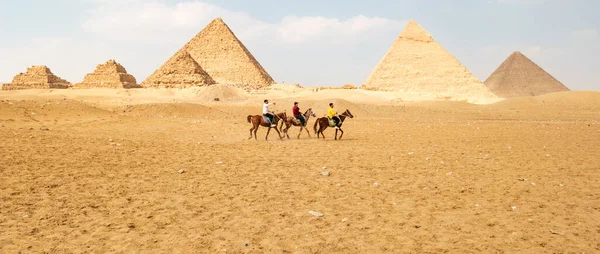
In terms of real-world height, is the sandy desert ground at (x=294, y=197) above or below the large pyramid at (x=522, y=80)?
below

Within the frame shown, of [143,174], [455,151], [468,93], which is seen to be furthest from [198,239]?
[468,93]

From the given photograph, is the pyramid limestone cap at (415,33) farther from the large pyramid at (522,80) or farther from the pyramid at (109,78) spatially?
the pyramid at (109,78)

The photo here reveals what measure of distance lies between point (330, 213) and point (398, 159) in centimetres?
482

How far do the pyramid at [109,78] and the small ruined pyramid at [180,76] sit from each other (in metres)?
4.07

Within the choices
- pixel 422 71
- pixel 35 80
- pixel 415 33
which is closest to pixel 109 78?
pixel 35 80

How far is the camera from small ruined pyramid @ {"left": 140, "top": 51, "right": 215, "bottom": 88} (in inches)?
2648

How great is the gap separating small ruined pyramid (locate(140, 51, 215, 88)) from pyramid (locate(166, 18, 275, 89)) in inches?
756

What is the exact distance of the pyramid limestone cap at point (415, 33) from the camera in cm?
9031

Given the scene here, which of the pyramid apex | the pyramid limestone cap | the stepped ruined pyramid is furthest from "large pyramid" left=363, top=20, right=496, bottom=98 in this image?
the stepped ruined pyramid

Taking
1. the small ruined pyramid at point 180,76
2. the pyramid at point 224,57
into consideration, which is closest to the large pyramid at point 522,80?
the pyramid at point 224,57

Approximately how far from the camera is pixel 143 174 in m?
8.19

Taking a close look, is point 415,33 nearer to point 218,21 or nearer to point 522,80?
point 522,80

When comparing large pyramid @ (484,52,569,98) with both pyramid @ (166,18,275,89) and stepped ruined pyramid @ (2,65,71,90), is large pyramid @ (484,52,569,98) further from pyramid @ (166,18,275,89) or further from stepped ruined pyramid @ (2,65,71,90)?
stepped ruined pyramid @ (2,65,71,90)

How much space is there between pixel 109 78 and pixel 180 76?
34.5ft
